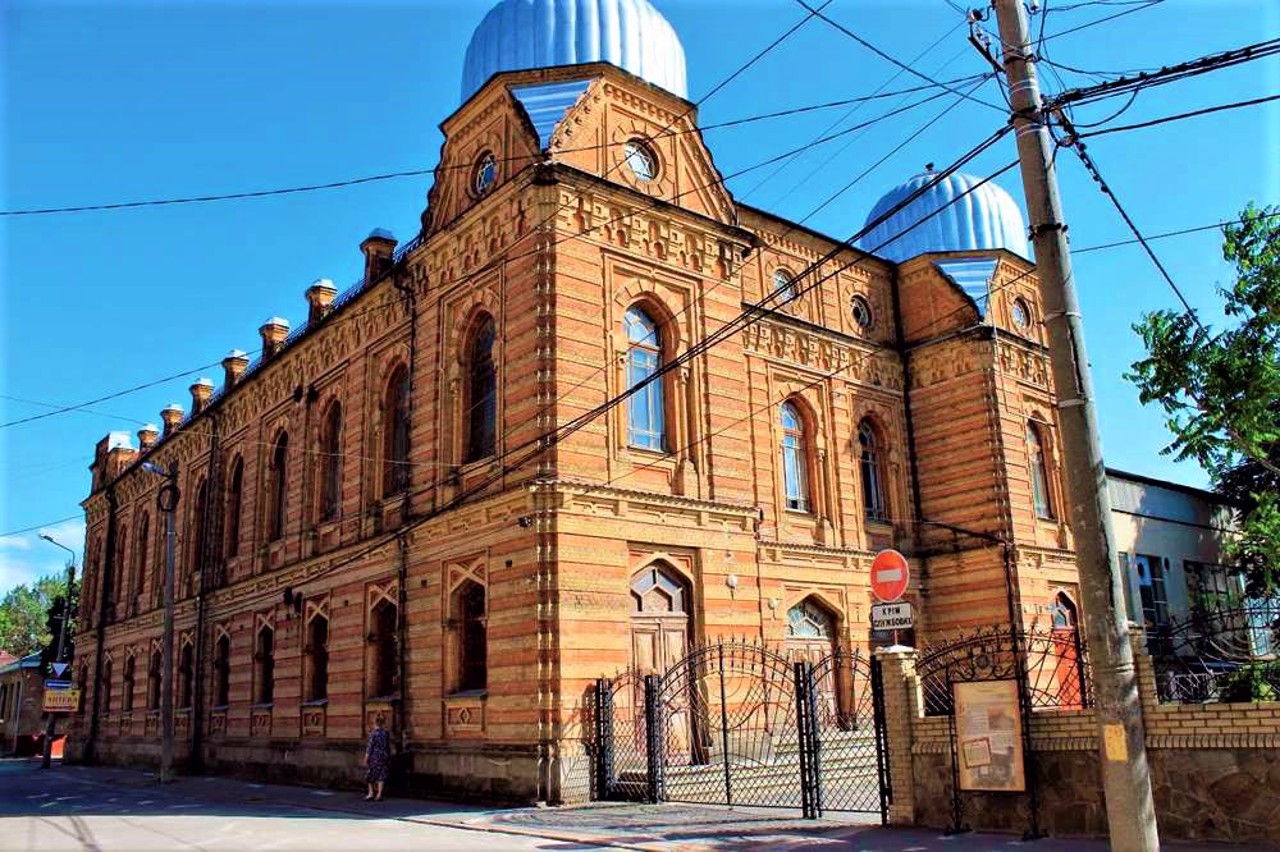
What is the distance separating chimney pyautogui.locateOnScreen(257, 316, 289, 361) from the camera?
3179 centimetres

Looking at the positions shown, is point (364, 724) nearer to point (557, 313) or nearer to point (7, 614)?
point (557, 313)

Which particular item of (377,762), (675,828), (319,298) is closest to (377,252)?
(319,298)

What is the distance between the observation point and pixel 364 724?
72.1 ft

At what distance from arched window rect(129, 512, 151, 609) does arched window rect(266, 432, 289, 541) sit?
1217 centimetres

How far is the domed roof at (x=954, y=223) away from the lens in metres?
28.2

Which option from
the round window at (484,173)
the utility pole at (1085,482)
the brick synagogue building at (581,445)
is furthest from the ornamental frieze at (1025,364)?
the utility pole at (1085,482)

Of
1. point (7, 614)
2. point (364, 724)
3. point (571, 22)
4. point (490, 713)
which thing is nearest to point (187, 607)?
point (364, 724)

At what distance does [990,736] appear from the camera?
1234cm

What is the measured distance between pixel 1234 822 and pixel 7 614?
9951 centimetres

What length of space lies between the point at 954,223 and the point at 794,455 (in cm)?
855

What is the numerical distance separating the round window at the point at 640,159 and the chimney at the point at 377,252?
814cm

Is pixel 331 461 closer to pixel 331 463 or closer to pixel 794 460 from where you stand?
pixel 331 463

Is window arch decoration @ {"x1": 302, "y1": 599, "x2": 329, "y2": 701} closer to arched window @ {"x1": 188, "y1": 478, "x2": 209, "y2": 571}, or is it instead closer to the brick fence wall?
arched window @ {"x1": 188, "y1": 478, "x2": 209, "y2": 571}

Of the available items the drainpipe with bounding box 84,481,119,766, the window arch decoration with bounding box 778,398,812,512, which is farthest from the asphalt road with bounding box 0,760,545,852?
the drainpipe with bounding box 84,481,119,766
